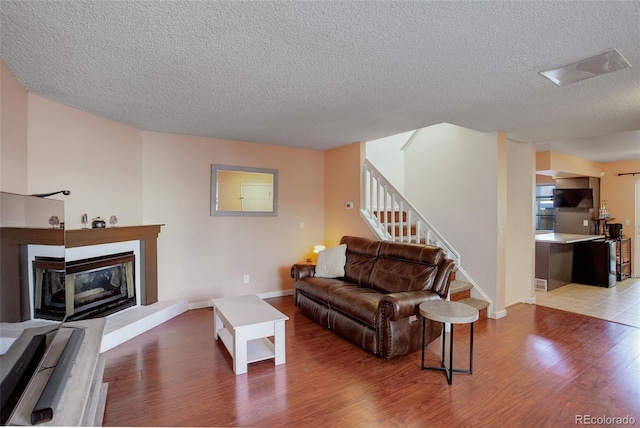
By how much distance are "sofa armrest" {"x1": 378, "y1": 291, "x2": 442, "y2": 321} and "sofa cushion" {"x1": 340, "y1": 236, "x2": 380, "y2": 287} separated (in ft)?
3.04

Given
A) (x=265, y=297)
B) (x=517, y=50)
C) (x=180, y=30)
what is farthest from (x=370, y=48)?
(x=265, y=297)

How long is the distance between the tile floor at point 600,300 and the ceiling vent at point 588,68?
133 inches

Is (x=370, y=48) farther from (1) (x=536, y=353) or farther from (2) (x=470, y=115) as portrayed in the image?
(1) (x=536, y=353)

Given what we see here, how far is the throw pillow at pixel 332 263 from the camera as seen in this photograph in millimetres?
4164

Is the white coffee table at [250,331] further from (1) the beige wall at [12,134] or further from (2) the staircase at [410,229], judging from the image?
(2) the staircase at [410,229]

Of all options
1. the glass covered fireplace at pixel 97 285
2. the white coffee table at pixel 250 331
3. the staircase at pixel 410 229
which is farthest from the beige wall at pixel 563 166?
the glass covered fireplace at pixel 97 285

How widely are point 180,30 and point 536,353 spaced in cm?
400

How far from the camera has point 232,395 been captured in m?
2.29

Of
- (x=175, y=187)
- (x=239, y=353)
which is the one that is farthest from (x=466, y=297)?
(x=175, y=187)

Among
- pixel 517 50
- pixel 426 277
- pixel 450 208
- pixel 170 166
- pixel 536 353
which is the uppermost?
pixel 517 50

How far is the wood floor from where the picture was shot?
2.04m

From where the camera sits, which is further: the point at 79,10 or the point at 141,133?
the point at 141,133

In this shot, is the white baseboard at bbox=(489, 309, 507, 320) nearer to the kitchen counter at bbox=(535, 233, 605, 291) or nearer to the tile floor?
the tile floor

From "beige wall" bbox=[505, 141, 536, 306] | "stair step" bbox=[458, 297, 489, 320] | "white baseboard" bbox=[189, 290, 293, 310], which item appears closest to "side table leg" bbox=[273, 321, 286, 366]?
"white baseboard" bbox=[189, 290, 293, 310]
